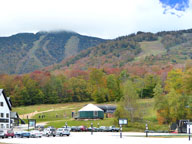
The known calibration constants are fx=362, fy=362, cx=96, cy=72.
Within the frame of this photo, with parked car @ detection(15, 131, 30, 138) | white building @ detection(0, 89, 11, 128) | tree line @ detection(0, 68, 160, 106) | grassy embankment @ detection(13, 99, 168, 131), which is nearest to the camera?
parked car @ detection(15, 131, 30, 138)

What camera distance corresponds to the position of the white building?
8857 centimetres

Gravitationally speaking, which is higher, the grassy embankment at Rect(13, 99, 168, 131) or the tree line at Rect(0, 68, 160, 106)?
the tree line at Rect(0, 68, 160, 106)

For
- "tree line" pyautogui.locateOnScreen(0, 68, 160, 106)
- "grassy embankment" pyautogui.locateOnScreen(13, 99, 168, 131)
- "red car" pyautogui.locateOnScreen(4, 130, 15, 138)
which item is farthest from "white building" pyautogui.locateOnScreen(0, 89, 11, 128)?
"tree line" pyautogui.locateOnScreen(0, 68, 160, 106)

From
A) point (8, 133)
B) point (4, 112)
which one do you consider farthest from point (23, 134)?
point (4, 112)

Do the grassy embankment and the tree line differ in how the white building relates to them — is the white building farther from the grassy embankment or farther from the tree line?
the tree line

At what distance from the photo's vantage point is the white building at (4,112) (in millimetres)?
88575

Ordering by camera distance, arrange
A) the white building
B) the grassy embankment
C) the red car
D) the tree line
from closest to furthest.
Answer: the red car
the grassy embankment
the white building
the tree line

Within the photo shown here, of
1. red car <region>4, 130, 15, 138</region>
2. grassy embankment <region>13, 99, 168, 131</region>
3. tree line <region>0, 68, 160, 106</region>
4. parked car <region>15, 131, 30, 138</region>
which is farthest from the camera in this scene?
tree line <region>0, 68, 160, 106</region>

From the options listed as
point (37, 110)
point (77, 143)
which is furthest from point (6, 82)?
point (77, 143)

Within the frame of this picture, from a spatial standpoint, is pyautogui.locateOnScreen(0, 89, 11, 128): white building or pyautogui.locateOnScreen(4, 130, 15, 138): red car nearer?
pyautogui.locateOnScreen(4, 130, 15, 138): red car

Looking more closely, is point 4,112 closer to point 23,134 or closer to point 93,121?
point 93,121

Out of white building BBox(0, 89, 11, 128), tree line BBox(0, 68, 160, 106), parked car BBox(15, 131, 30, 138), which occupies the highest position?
tree line BBox(0, 68, 160, 106)

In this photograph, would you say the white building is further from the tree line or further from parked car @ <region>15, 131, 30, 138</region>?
the tree line

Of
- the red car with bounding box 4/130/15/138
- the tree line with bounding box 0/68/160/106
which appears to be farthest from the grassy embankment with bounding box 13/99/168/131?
the red car with bounding box 4/130/15/138
